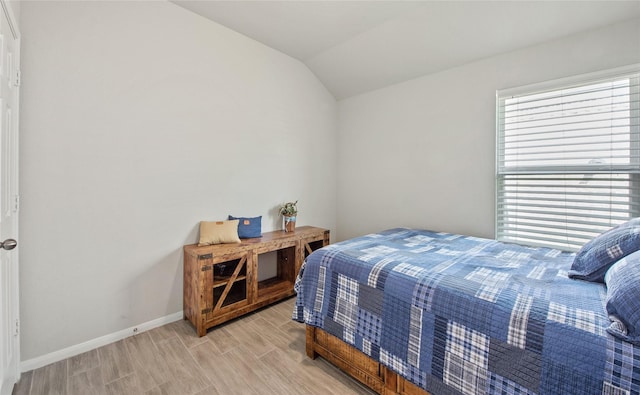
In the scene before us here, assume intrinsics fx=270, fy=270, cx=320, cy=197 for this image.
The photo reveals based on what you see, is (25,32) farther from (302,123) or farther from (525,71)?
(525,71)

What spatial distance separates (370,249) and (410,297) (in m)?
0.58

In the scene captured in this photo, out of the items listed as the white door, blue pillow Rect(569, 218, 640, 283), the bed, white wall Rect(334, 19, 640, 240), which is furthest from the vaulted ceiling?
the bed

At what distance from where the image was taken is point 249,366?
1835mm

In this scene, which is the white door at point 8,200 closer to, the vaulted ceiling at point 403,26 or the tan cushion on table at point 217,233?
the tan cushion on table at point 217,233

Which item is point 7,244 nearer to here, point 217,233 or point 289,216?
point 217,233

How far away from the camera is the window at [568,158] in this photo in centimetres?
198

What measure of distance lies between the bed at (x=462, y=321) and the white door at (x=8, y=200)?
5.22 ft

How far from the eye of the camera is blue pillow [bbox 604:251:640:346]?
35.6 inches

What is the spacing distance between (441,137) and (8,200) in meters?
3.40

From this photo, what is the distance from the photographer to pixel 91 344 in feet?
6.59

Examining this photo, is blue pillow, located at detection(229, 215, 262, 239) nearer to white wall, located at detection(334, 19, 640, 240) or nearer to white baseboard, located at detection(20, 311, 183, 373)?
white baseboard, located at detection(20, 311, 183, 373)

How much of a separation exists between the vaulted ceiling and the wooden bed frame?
8.78 feet

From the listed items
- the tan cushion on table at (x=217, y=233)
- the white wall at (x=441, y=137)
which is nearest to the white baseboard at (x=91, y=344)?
the tan cushion on table at (x=217, y=233)

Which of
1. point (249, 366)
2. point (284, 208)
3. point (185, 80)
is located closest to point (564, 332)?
point (249, 366)
